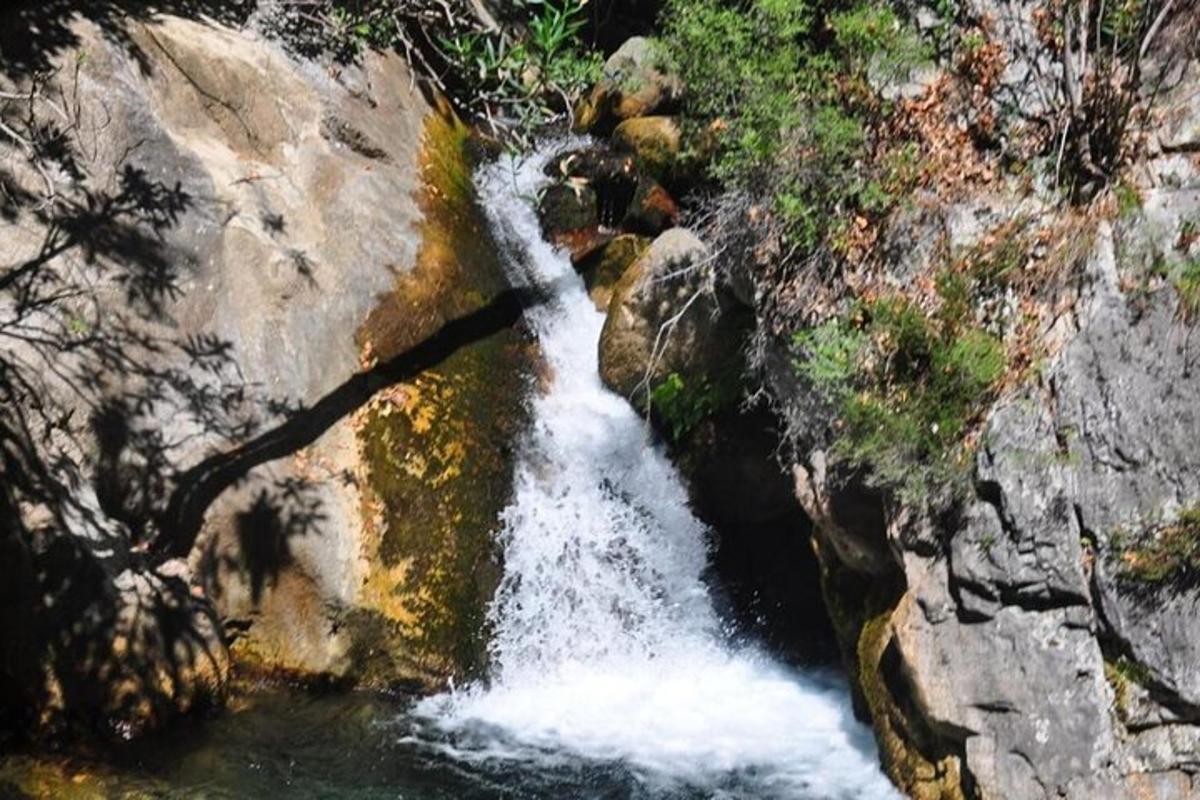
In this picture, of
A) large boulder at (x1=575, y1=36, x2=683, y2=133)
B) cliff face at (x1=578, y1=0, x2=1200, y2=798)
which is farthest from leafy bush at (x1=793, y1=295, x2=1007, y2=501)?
large boulder at (x1=575, y1=36, x2=683, y2=133)

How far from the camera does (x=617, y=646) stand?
8000 millimetres

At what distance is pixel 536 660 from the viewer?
7.88 metres

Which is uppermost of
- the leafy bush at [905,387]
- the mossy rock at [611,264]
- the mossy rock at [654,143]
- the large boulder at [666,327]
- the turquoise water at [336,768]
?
the mossy rock at [654,143]

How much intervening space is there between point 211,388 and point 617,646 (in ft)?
11.5

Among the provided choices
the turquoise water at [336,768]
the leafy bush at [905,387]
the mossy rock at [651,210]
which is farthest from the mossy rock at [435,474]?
the leafy bush at [905,387]

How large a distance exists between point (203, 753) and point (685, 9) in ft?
18.7

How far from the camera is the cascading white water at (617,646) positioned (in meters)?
6.84

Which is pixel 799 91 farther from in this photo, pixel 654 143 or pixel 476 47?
pixel 476 47

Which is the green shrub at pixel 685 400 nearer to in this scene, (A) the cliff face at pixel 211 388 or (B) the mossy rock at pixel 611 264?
(A) the cliff face at pixel 211 388

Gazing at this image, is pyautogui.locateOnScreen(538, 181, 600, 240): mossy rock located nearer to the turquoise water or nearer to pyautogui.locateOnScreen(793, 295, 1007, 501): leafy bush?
pyautogui.locateOnScreen(793, 295, 1007, 501): leafy bush

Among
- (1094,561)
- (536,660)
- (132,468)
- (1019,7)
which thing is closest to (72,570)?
(132,468)

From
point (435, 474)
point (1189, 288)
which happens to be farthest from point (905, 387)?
point (435, 474)

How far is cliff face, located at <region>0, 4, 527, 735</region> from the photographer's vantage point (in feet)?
22.0

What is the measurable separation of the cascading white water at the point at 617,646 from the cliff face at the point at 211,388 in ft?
1.15
